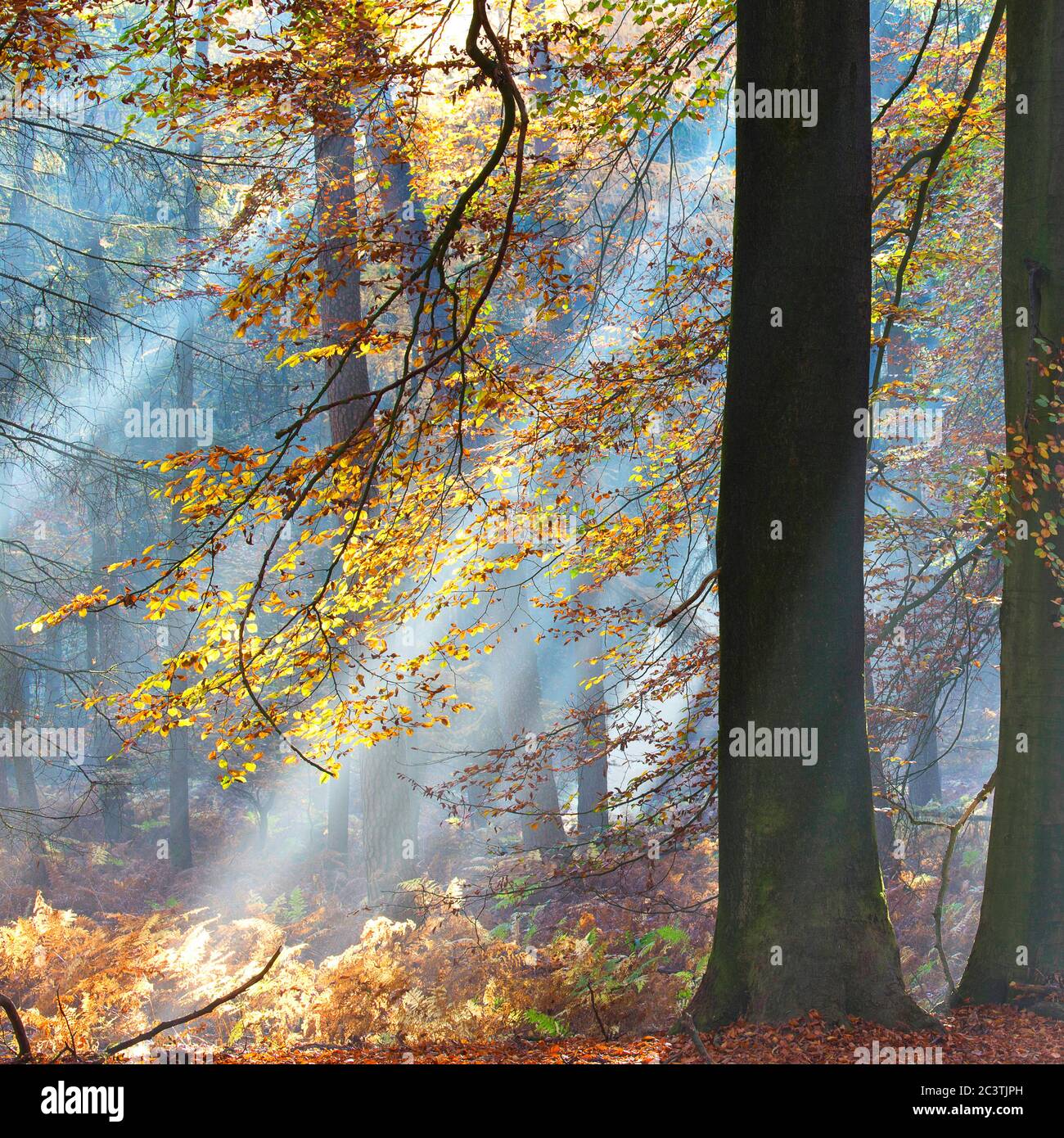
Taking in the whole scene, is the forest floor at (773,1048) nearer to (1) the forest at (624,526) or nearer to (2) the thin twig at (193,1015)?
(1) the forest at (624,526)

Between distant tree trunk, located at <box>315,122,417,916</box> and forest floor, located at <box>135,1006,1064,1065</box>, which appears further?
distant tree trunk, located at <box>315,122,417,916</box>

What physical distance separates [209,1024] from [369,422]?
18.8 feet

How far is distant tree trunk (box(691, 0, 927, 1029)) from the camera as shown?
473 centimetres

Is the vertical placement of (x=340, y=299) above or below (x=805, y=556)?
above

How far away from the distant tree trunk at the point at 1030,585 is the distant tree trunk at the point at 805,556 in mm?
1531

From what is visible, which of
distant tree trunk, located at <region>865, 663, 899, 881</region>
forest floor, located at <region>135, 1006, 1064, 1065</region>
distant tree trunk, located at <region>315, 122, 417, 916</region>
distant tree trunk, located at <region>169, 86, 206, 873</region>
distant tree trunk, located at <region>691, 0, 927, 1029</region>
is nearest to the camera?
forest floor, located at <region>135, 1006, 1064, 1065</region>

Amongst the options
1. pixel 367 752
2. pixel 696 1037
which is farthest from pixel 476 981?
pixel 696 1037

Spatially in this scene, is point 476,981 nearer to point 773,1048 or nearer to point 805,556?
point 773,1048

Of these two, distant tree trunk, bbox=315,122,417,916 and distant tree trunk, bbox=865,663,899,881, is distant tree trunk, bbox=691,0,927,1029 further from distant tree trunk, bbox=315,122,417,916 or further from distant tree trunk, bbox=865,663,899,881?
distant tree trunk, bbox=865,663,899,881

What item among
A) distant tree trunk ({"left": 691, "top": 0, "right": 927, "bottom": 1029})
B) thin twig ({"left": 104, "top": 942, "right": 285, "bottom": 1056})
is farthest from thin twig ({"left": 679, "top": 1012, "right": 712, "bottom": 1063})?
thin twig ({"left": 104, "top": 942, "right": 285, "bottom": 1056})

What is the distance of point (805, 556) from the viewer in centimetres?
479

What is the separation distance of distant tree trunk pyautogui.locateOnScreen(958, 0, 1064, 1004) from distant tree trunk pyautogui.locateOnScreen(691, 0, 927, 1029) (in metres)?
1.53

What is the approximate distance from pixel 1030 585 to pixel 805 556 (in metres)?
2.26
